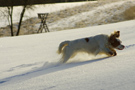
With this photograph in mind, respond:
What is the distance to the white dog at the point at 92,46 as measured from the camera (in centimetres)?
461

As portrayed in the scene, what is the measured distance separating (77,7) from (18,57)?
64.2 feet

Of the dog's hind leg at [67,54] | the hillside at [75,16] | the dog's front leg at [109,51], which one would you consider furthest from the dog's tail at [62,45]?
the hillside at [75,16]

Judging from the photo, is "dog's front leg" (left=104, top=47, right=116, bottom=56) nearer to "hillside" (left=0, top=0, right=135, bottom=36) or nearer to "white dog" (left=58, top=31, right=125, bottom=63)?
"white dog" (left=58, top=31, right=125, bottom=63)

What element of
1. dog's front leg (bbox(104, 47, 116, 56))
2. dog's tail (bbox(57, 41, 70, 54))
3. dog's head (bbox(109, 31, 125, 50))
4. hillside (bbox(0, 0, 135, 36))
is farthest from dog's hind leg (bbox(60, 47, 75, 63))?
hillside (bbox(0, 0, 135, 36))

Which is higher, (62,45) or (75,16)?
(62,45)

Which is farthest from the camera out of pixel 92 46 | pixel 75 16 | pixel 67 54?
pixel 75 16

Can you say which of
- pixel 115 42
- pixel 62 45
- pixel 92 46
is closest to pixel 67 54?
pixel 62 45

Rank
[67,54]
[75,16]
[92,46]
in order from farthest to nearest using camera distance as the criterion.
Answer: [75,16] → [92,46] → [67,54]

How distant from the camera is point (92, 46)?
4695 mm

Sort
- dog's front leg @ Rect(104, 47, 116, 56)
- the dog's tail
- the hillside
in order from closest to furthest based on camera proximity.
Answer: dog's front leg @ Rect(104, 47, 116, 56), the dog's tail, the hillside

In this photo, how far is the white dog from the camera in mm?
4605

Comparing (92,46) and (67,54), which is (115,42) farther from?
(67,54)

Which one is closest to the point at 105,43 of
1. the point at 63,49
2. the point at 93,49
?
the point at 93,49

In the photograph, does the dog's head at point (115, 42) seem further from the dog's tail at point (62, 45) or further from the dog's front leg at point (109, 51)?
the dog's tail at point (62, 45)
